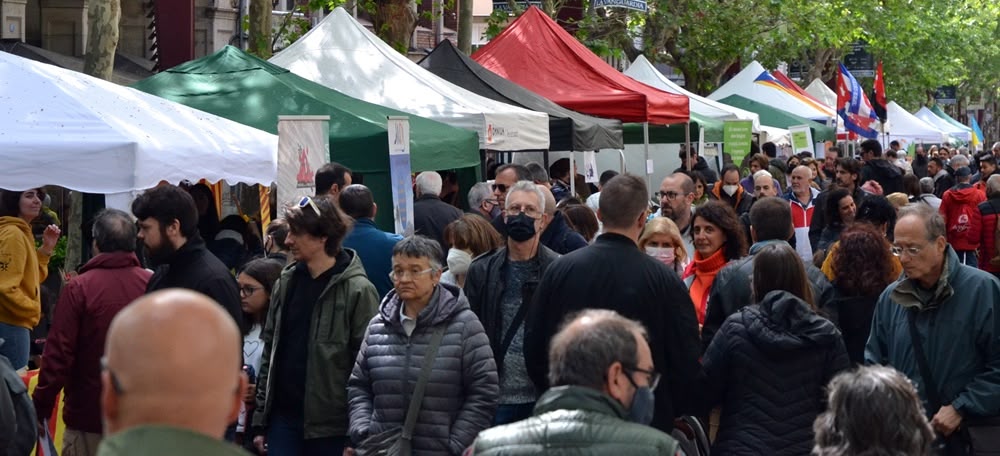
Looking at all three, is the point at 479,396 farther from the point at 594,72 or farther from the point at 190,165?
the point at 594,72

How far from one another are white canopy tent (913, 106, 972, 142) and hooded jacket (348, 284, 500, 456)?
51.8m

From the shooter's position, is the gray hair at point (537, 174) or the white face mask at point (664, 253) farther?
the gray hair at point (537, 174)

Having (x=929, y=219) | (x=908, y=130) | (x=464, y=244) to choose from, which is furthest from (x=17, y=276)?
(x=908, y=130)

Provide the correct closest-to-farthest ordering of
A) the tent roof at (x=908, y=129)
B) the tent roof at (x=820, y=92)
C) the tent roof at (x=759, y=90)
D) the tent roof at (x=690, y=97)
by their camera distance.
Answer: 1. the tent roof at (x=690, y=97)
2. the tent roof at (x=759, y=90)
3. the tent roof at (x=820, y=92)
4. the tent roof at (x=908, y=129)

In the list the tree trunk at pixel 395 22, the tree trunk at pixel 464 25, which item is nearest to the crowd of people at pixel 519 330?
the tree trunk at pixel 395 22

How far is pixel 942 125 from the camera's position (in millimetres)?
58031

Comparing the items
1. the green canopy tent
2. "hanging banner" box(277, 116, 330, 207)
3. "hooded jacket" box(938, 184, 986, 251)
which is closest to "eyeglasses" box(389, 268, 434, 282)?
"hanging banner" box(277, 116, 330, 207)

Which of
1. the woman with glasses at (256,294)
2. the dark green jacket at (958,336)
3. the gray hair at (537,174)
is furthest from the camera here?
the gray hair at (537,174)

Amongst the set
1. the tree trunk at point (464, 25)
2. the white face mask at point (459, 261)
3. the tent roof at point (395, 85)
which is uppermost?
the tree trunk at point (464, 25)

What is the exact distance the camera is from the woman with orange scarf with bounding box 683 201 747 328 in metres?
7.34

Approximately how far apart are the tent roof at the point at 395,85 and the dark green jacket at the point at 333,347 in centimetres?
732

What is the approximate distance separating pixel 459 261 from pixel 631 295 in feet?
6.42

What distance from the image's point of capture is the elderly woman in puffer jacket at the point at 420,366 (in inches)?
225

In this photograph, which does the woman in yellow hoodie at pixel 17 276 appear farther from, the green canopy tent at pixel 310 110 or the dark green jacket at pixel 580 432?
the dark green jacket at pixel 580 432
